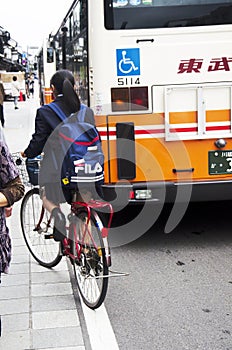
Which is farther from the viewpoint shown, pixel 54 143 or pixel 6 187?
pixel 54 143

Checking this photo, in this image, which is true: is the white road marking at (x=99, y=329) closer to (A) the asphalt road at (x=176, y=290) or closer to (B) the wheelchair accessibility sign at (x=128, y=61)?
(A) the asphalt road at (x=176, y=290)

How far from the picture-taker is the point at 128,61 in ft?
20.5

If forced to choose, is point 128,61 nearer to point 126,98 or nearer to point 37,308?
point 126,98

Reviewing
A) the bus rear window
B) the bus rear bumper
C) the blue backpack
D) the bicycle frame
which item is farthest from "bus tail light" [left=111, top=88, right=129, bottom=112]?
the bicycle frame

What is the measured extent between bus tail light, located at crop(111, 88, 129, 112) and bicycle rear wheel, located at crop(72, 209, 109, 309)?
159 cm

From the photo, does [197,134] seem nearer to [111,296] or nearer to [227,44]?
[227,44]

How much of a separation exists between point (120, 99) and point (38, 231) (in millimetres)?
1521

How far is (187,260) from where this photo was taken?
6.14m

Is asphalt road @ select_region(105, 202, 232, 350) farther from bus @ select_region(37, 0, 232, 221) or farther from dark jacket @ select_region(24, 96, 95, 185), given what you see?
dark jacket @ select_region(24, 96, 95, 185)

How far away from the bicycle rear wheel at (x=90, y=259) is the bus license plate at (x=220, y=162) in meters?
1.91

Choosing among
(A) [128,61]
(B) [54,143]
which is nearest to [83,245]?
(B) [54,143]

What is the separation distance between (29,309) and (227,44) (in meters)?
3.27

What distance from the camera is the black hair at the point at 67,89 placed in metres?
5.16

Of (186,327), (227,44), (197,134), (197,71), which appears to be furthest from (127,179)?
(186,327)
